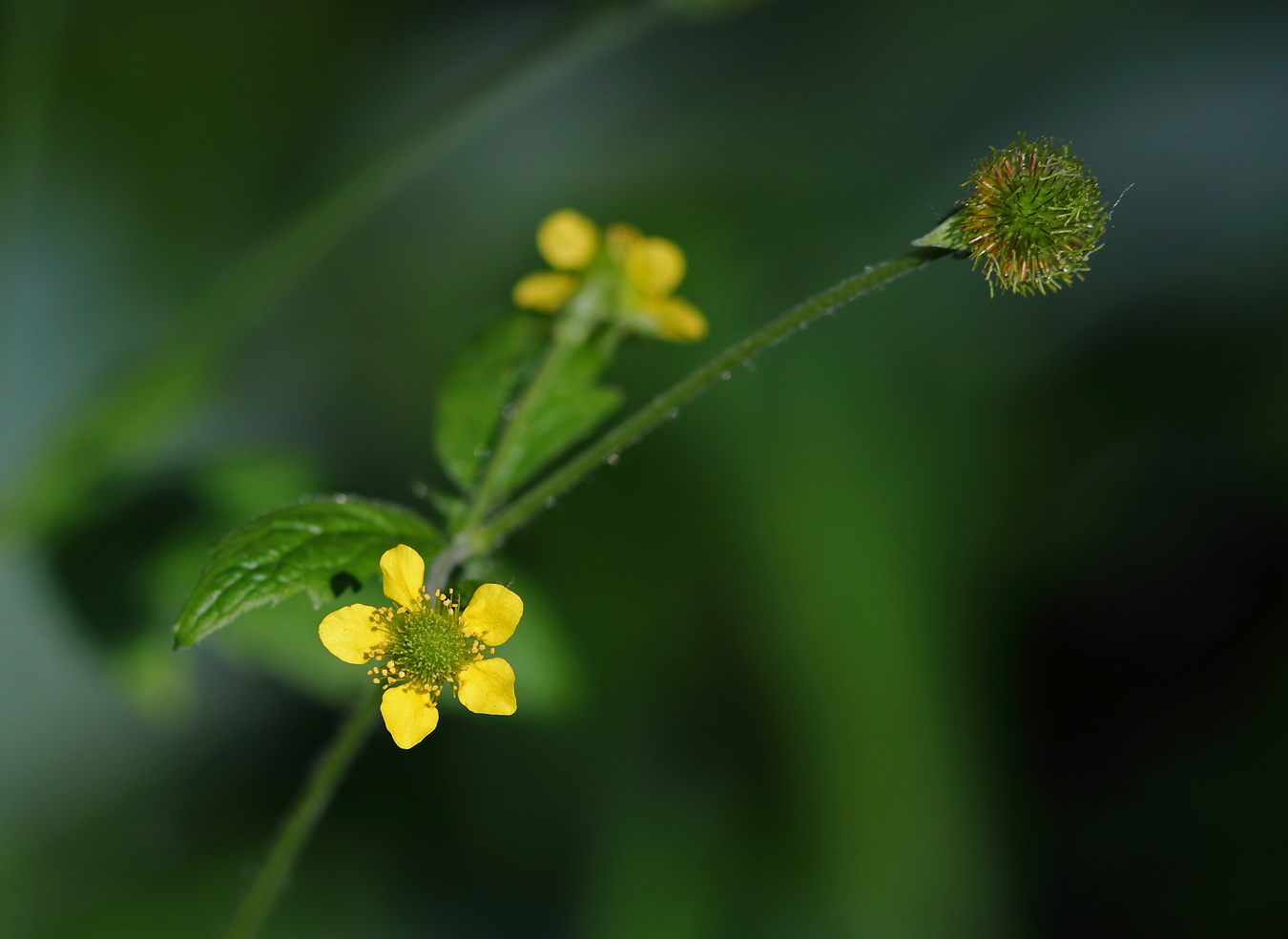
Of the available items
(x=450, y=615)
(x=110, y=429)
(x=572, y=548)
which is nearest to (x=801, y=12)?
(x=572, y=548)

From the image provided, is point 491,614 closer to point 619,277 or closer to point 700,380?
point 700,380

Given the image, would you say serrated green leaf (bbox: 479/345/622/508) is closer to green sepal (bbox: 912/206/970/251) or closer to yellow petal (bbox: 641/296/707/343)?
yellow petal (bbox: 641/296/707/343)

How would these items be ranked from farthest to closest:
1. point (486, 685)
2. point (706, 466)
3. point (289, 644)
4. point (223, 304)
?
1. point (706, 466)
2. point (223, 304)
3. point (289, 644)
4. point (486, 685)

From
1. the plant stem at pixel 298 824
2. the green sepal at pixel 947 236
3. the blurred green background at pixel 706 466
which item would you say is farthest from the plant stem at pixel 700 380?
the blurred green background at pixel 706 466

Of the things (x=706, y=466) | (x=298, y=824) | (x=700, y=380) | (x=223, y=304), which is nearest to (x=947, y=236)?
(x=700, y=380)

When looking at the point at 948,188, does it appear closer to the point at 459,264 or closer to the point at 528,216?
the point at 528,216

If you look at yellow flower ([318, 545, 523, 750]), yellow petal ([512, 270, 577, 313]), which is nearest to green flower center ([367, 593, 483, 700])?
yellow flower ([318, 545, 523, 750])
